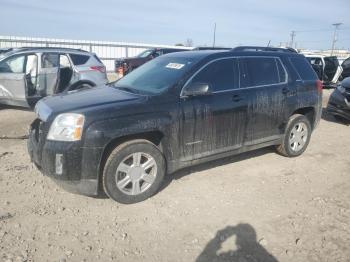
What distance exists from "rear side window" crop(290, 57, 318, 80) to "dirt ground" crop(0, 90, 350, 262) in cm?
163

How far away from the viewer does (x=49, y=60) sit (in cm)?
916

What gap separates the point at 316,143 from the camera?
7070 millimetres

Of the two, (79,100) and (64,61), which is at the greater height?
(64,61)

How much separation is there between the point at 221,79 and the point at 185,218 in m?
1.99

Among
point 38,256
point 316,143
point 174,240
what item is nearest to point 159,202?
point 174,240

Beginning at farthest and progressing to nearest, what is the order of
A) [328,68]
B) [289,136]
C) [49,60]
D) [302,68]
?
[328,68] < [49,60] < [302,68] < [289,136]

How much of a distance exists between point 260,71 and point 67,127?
3040 mm

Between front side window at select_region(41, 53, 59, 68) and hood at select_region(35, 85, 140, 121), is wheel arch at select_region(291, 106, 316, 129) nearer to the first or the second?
hood at select_region(35, 85, 140, 121)

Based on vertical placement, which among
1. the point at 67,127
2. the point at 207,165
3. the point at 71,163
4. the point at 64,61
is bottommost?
the point at 207,165

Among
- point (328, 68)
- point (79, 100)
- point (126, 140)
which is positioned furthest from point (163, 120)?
point (328, 68)

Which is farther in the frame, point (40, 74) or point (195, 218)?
point (40, 74)

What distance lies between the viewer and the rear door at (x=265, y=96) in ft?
16.5

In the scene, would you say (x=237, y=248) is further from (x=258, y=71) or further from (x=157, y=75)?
(x=258, y=71)

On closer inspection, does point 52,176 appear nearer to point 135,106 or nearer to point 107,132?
point 107,132
